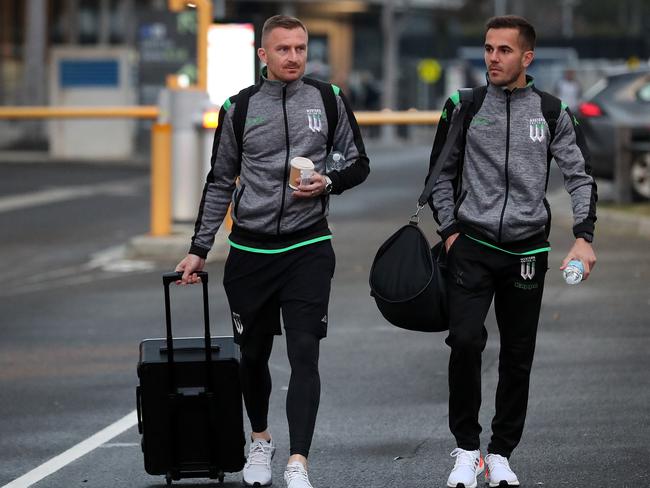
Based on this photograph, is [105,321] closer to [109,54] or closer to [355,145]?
[355,145]

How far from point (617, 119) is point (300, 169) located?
1330cm

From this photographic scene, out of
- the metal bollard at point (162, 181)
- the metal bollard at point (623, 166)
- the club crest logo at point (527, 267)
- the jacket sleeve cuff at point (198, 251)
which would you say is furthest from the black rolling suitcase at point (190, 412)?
the metal bollard at point (623, 166)

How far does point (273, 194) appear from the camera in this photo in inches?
236

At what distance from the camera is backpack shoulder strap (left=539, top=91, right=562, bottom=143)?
5887 millimetres

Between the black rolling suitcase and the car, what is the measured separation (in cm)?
1226

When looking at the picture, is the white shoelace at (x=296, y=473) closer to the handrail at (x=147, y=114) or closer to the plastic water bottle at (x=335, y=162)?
the plastic water bottle at (x=335, y=162)

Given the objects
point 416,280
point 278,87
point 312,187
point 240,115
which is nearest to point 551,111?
point 416,280

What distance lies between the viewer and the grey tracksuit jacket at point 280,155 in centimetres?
599

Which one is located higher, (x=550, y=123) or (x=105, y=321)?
(x=550, y=123)

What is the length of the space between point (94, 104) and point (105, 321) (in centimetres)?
2353

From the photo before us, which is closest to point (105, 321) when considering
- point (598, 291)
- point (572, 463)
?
point (598, 291)

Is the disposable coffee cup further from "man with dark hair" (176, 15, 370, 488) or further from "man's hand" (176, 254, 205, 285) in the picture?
"man's hand" (176, 254, 205, 285)

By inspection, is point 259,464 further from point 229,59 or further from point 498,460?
point 229,59

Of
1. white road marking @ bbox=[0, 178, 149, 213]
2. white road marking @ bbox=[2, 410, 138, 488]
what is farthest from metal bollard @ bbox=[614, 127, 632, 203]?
white road marking @ bbox=[2, 410, 138, 488]
